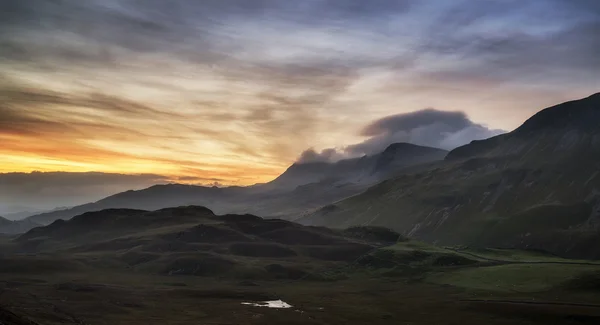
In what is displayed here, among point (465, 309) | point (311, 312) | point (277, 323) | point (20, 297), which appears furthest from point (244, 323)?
point (20, 297)

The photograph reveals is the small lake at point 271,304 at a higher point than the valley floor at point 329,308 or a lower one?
lower

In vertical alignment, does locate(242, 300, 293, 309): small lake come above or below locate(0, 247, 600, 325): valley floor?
below

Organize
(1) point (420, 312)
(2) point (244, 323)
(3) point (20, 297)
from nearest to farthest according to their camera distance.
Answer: (2) point (244, 323)
(1) point (420, 312)
(3) point (20, 297)

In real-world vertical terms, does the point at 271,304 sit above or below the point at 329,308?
below

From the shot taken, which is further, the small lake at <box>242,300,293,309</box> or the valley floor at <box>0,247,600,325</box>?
the small lake at <box>242,300,293,309</box>

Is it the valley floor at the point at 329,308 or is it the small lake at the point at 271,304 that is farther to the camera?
the small lake at the point at 271,304

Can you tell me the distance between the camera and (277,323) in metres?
147

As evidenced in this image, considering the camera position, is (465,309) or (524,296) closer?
(465,309)

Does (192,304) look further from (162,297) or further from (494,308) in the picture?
(494,308)

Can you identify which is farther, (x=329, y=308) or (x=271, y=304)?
(x=271, y=304)

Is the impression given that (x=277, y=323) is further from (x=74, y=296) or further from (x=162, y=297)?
(x=74, y=296)

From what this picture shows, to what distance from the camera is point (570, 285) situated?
196375mm

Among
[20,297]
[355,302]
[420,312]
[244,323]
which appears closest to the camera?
[244,323]

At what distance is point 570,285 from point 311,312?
352 ft
